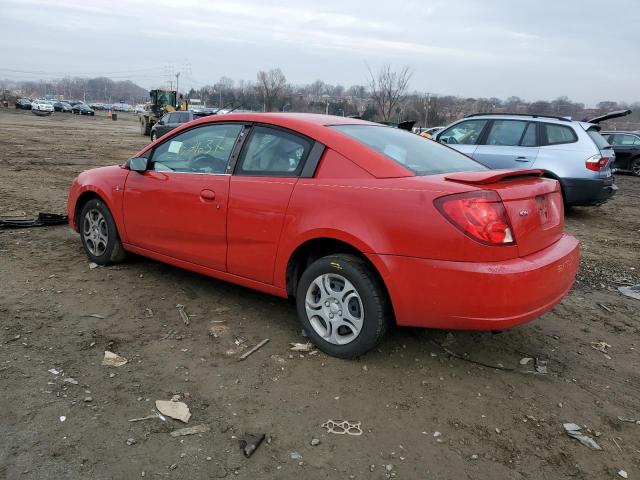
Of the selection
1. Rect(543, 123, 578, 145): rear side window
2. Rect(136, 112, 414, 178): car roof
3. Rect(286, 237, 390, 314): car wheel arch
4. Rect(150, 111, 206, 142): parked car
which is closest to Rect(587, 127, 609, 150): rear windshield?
Rect(543, 123, 578, 145): rear side window

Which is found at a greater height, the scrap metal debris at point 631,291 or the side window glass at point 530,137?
the side window glass at point 530,137

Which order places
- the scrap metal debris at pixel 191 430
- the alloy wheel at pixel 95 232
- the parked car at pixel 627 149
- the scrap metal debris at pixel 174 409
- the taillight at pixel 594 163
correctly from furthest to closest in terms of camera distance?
the parked car at pixel 627 149, the taillight at pixel 594 163, the alloy wheel at pixel 95 232, the scrap metal debris at pixel 174 409, the scrap metal debris at pixel 191 430

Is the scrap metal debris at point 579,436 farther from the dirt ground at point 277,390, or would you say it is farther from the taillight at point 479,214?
the taillight at point 479,214

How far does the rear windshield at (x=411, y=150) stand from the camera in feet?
11.4

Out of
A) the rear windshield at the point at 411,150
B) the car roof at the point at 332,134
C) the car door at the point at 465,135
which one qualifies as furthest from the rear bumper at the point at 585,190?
the car roof at the point at 332,134

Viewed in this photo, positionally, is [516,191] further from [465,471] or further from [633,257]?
[633,257]

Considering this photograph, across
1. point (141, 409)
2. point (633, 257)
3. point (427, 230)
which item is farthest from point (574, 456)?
point (633, 257)

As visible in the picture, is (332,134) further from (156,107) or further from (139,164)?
(156,107)

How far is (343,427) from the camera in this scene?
2.68 metres

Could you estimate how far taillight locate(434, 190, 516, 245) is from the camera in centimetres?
282

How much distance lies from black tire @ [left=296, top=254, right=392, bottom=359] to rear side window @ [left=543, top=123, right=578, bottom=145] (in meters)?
6.61

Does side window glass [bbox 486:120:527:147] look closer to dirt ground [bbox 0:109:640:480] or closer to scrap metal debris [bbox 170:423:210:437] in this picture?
dirt ground [bbox 0:109:640:480]

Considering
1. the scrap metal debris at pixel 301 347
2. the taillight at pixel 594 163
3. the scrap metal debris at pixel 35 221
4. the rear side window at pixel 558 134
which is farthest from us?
the rear side window at pixel 558 134

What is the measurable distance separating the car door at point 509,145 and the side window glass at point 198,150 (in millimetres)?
5552
